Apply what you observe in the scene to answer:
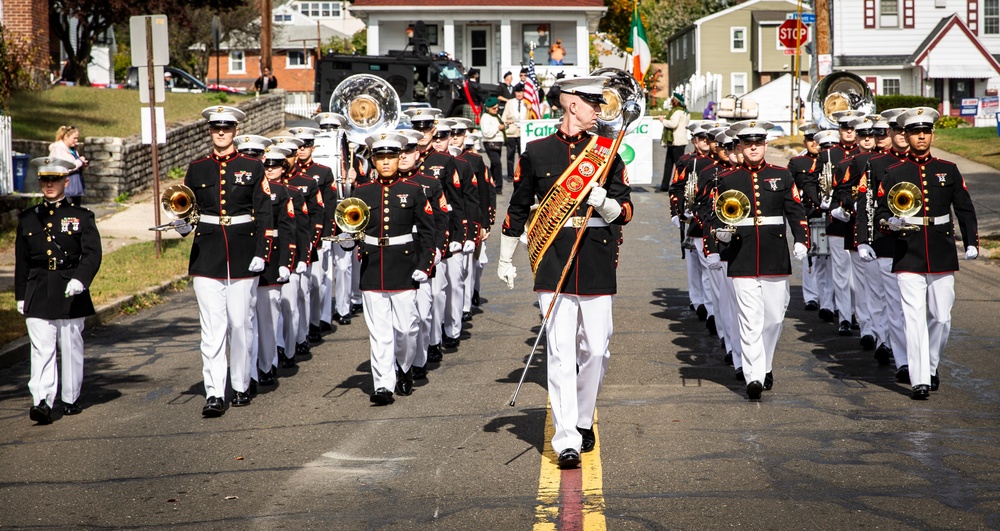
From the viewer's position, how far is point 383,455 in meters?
7.94

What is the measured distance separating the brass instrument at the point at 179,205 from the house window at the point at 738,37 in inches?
2402

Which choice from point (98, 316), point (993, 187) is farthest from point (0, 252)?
point (993, 187)

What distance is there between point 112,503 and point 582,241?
3170 millimetres

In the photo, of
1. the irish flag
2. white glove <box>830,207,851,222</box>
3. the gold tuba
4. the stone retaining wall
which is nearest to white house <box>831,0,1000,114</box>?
the irish flag

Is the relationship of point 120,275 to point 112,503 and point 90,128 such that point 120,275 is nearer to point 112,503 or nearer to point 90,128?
point 112,503

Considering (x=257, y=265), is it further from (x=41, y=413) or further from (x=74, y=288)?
(x=41, y=413)

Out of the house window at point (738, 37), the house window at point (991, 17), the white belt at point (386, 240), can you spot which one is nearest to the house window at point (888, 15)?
the house window at point (991, 17)

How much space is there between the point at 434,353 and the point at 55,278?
3.59 m

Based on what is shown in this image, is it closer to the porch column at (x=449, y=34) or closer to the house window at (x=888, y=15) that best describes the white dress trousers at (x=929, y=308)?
the porch column at (x=449, y=34)

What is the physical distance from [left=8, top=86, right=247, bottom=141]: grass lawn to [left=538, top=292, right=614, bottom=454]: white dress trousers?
21.0 m

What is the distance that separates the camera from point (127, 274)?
16.9m

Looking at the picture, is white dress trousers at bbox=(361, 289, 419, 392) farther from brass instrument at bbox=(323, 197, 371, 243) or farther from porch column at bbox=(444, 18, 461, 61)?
porch column at bbox=(444, 18, 461, 61)

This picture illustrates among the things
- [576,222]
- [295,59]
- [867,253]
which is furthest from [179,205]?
[295,59]

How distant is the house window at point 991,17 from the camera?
177 ft
